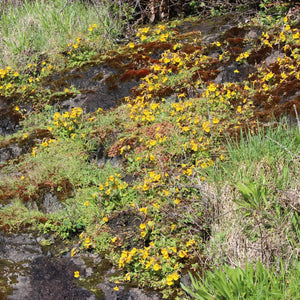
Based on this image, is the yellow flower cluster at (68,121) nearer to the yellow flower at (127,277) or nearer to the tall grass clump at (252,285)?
the yellow flower at (127,277)

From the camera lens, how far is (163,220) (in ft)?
12.3

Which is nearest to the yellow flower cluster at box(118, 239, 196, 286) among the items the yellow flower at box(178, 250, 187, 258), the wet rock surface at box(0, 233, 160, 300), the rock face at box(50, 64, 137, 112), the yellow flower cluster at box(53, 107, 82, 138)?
the yellow flower at box(178, 250, 187, 258)

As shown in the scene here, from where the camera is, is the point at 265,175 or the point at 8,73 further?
the point at 8,73

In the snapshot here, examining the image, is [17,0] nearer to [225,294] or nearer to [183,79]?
[183,79]

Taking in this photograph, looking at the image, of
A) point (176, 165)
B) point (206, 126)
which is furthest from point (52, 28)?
point (176, 165)

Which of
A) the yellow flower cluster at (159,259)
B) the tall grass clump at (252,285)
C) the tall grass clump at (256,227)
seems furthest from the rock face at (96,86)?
the tall grass clump at (252,285)

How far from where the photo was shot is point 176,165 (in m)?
4.18

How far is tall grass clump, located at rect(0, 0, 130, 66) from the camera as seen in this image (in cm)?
784

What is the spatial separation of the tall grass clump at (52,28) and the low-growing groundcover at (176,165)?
36 centimetres

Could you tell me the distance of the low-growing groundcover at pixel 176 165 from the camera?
10.3ft

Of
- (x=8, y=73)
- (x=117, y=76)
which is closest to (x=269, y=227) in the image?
(x=117, y=76)

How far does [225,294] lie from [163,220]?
1.28 metres

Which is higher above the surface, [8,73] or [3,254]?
[8,73]

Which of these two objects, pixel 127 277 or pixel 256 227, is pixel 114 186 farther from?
pixel 256 227
